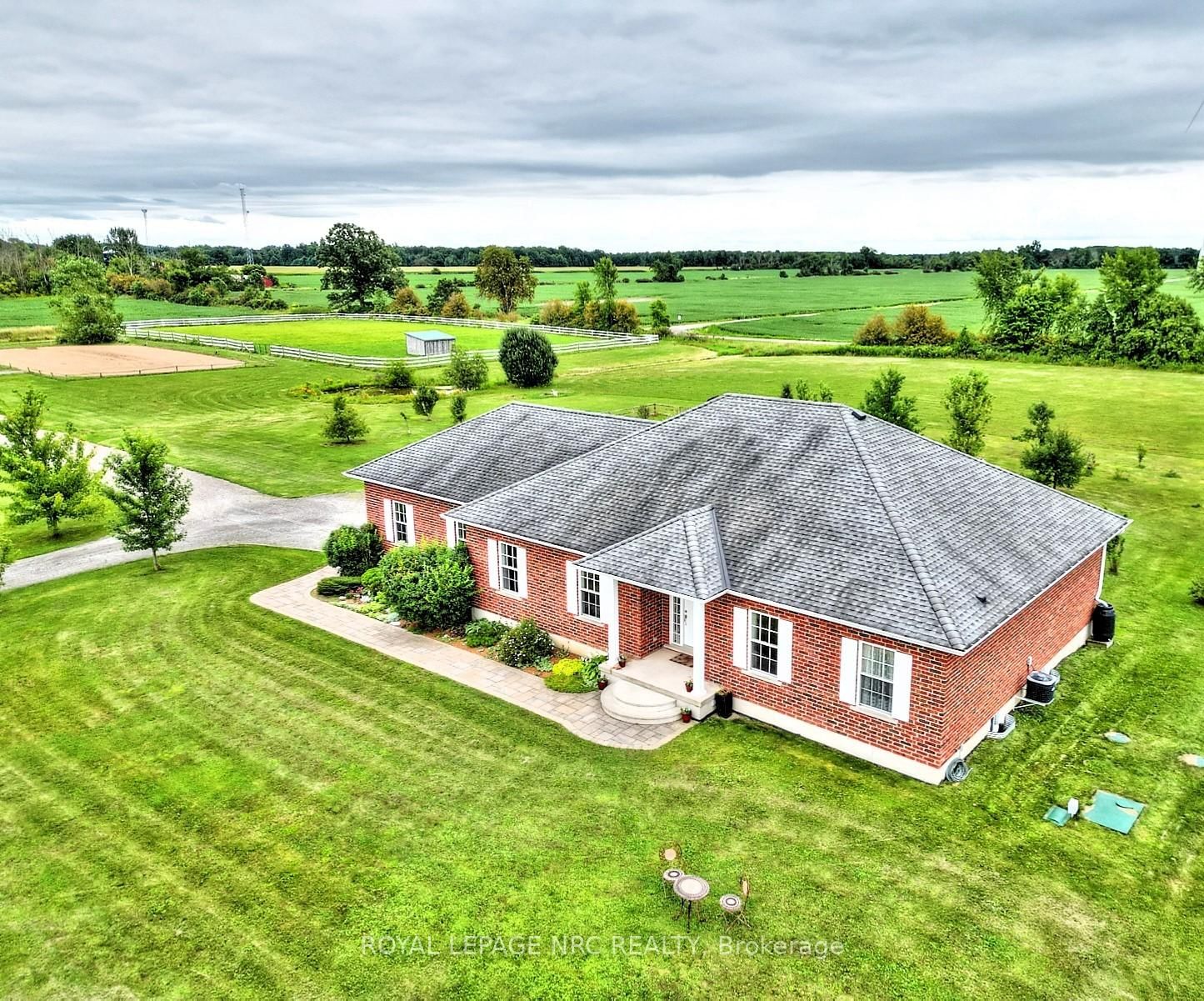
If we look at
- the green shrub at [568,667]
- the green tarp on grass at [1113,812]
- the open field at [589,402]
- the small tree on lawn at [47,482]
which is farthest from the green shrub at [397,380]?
the green tarp on grass at [1113,812]

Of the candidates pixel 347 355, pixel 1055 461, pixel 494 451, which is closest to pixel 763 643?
pixel 494 451

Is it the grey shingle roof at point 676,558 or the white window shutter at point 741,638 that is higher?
the grey shingle roof at point 676,558

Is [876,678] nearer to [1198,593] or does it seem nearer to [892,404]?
[1198,593]

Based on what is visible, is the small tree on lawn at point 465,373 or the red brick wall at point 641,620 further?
the small tree on lawn at point 465,373

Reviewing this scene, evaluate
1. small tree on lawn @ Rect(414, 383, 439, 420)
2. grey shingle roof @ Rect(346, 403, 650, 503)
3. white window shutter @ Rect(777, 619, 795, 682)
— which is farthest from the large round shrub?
white window shutter @ Rect(777, 619, 795, 682)

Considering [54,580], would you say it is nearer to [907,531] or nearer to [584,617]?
[584,617]

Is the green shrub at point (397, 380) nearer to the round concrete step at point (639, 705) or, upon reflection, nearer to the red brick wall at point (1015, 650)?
the round concrete step at point (639, 705)

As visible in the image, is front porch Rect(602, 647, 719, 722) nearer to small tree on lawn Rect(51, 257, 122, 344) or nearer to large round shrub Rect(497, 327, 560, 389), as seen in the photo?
large round shrub Rect(497, 327, 560, 389)
